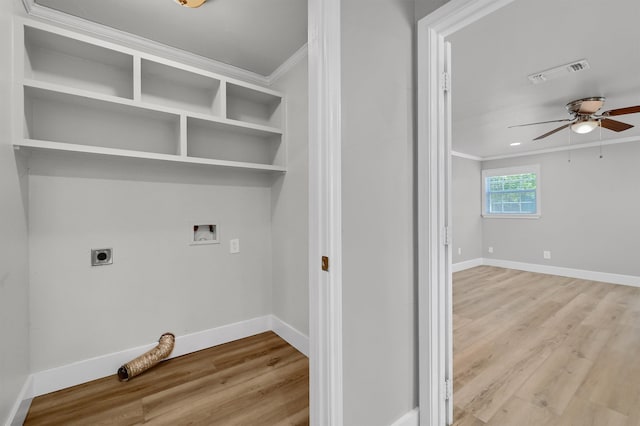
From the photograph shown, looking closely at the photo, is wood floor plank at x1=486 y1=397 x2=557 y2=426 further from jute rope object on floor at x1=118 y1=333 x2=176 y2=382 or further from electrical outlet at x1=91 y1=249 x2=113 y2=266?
electrical outlet at x1=91 y1=249 x2=113 y2=266

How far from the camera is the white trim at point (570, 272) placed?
4.47 meters

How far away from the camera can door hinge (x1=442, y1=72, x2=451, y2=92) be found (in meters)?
1.39

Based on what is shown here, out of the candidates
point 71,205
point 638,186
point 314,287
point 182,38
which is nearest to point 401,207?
point 314,287

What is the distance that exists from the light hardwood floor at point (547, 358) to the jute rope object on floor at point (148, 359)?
6.56ft

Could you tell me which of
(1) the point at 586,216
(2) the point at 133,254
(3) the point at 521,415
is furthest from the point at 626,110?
(2) the point at 133,254

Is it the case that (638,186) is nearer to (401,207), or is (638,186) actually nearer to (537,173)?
(537,173)

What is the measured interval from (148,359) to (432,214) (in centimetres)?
213

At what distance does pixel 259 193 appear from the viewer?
259 centimetres

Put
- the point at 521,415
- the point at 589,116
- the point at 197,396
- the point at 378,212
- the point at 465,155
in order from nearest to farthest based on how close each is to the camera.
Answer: the point at 378,212, the point at 521,415, the point at 197,396, the point at 589,116, the point at 465,155

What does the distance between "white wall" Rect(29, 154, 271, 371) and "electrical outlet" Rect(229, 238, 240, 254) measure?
0.13 ft

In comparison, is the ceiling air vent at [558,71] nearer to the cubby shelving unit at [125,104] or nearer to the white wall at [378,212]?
the white wall at [378,212]

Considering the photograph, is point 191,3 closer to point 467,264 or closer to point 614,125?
point 614,125

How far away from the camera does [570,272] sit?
503 cm

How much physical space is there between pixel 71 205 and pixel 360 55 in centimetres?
204
